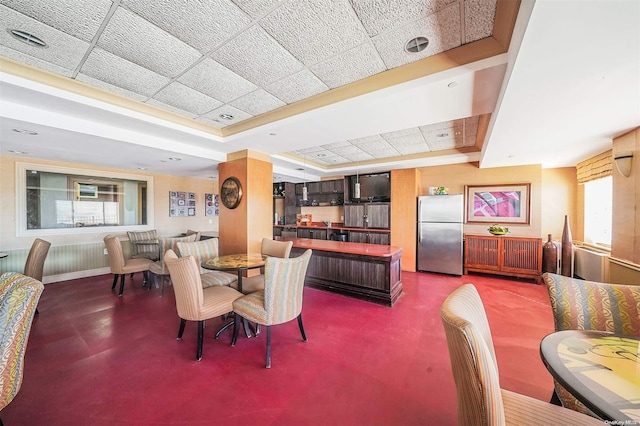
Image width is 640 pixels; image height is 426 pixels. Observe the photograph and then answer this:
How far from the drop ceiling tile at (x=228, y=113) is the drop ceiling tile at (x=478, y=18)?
2405mm

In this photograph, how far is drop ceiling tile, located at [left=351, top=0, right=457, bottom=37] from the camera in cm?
147

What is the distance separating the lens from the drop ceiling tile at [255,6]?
1.46m

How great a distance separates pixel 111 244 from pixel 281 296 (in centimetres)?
342

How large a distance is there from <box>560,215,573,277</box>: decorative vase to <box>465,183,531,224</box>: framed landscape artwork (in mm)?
616

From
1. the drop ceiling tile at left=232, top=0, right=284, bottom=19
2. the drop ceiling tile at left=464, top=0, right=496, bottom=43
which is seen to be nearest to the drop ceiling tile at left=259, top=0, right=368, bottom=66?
the drop ceiling tile at left=232, top=0, right=284, bottom=19

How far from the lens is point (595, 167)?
154 inches

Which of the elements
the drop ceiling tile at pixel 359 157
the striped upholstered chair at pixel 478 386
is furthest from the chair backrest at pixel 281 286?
the drop ceiling tile at pixel 359 157

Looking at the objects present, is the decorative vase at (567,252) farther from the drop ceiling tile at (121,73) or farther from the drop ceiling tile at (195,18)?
the drop ceiling tile at (121,73)

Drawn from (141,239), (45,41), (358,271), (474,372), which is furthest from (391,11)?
(141,239)

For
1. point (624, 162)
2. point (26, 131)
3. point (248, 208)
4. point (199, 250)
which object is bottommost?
point (199, 250)

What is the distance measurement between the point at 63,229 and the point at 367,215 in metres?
6.46

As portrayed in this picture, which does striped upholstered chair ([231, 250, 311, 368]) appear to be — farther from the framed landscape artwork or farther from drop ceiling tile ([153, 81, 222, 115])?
the framed landscape artwork

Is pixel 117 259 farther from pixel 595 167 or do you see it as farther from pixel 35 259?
pixel 595 167

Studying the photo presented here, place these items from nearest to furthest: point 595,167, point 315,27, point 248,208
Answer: point 315,27, point 595,167, point 248,208
